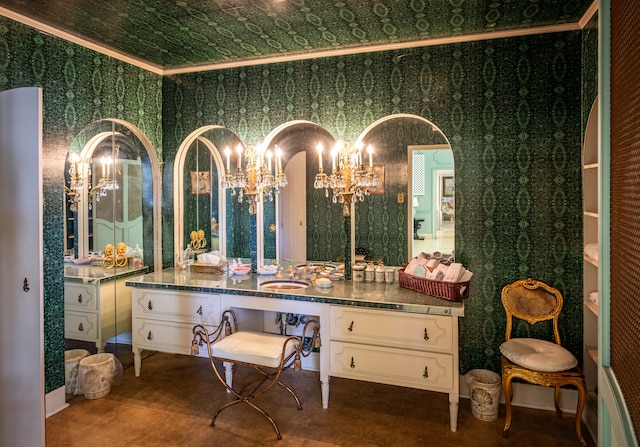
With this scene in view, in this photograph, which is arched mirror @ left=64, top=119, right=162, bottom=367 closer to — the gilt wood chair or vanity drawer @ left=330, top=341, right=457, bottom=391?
vanity drawer @ left=330, top=341, right=457, bottom=391

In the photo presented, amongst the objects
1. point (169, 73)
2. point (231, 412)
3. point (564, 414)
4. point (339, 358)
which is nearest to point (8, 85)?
point (169, 73)

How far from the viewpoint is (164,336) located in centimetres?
352

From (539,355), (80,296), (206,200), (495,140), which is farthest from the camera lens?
(206,200)

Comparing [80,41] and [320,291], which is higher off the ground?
[80,41]

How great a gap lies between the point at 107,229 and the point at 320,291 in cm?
188

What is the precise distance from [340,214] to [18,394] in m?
2.45

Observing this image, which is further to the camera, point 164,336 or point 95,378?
point 164,336

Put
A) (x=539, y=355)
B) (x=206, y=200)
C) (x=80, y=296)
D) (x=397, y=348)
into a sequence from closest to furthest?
1. (x=539, y=355)
2. (x=397, y=348)
3. (x=80, y=296)
4. (x=206, y=200)

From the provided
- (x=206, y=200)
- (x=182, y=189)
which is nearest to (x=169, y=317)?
(x=206, y=200)

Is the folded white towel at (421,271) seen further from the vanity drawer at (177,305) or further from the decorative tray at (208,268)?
the decorative tray at (208,268)

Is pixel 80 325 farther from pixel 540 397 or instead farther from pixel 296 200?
pixel 540 397

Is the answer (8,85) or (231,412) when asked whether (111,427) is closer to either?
(231,412)

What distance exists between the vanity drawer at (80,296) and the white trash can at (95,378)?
407mm

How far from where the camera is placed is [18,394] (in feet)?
7.23
